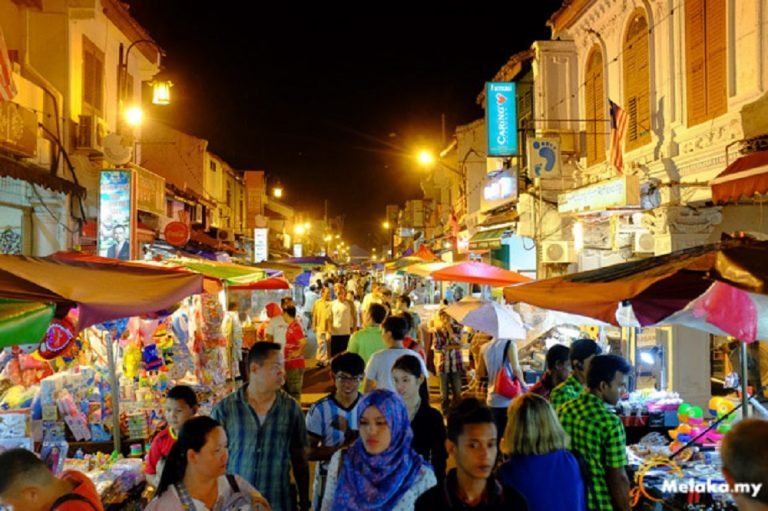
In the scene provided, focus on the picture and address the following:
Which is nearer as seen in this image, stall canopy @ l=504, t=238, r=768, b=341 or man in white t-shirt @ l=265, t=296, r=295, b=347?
stall canopy @ l=504, t=238, r=768, b=341

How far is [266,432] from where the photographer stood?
4602 millimetres

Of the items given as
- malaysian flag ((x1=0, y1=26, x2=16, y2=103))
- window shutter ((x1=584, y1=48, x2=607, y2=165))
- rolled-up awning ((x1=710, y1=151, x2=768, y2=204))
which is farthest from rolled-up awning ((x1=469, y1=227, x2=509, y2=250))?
malaysian flag ((x1=0, y1=26, x2=16, y2=103))

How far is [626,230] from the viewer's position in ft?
40.8

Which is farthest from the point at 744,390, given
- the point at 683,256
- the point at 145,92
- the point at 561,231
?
the point at 145,92

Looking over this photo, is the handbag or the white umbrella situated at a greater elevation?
the white umbrella

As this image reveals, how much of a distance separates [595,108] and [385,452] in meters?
13.0

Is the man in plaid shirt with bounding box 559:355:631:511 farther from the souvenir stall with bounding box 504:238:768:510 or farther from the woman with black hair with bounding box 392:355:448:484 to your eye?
the woman with black hair with bounding box 392:355:448:484

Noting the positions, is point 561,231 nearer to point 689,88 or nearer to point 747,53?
point 689,88

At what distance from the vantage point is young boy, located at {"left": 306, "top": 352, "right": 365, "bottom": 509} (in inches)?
200

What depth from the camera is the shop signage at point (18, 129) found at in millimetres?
10812

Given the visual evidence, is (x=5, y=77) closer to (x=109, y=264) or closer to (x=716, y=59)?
(x=109, y=264)

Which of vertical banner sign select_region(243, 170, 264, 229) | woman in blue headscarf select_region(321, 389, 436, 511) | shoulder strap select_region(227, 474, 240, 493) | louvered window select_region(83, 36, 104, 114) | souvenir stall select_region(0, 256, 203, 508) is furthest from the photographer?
vertical banner sign select_region(243, 170, 264, 229)

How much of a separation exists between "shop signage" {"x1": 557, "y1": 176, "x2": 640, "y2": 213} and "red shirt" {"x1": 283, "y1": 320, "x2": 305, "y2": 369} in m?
5.96

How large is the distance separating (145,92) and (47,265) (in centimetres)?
1850
